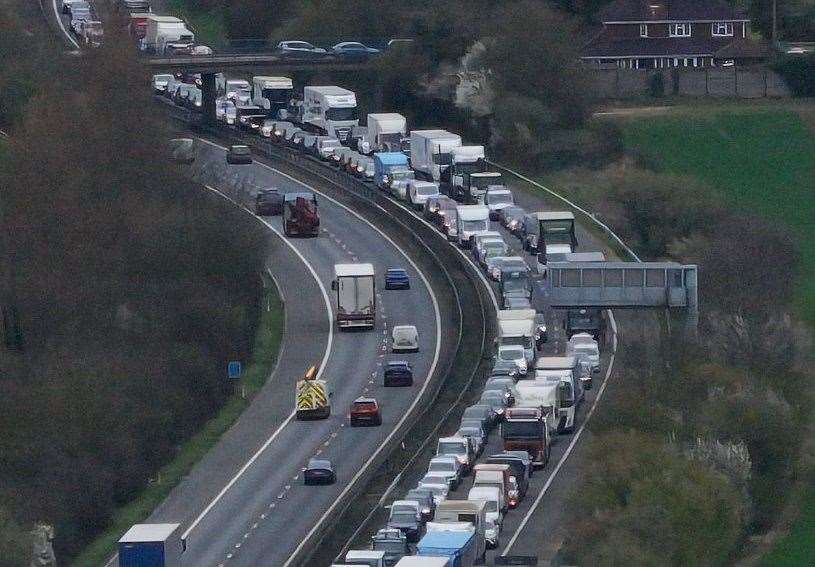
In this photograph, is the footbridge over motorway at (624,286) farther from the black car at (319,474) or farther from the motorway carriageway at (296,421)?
the black car at (319,474)

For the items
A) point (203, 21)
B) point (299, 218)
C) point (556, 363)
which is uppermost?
point (556, 363)

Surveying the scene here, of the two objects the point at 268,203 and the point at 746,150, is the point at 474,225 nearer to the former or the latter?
the point at 268,203

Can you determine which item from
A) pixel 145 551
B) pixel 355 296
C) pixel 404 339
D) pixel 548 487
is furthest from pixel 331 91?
pixel 145 551

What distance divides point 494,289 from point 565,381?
14.3m

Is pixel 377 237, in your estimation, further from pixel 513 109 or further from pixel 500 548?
pixel 500 548

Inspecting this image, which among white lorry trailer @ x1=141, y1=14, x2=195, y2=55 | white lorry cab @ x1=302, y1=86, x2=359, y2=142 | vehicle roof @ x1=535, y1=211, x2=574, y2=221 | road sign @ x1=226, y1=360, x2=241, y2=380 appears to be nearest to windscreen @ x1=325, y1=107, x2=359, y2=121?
white lorry cab @ x1=302, y1=86, x2=359, y2=142

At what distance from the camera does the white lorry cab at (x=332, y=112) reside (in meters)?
92.7

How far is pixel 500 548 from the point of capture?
44562 millimetres

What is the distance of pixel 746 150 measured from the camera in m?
95.2

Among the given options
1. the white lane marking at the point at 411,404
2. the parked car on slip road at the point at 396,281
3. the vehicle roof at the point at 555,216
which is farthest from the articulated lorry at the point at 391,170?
the parked car on slip road at the point at 396,281

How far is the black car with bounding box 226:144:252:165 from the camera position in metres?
88.5

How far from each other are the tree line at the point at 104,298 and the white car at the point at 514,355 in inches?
293

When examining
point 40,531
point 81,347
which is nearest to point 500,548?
point 40,531

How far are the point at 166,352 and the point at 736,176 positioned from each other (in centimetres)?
3901
